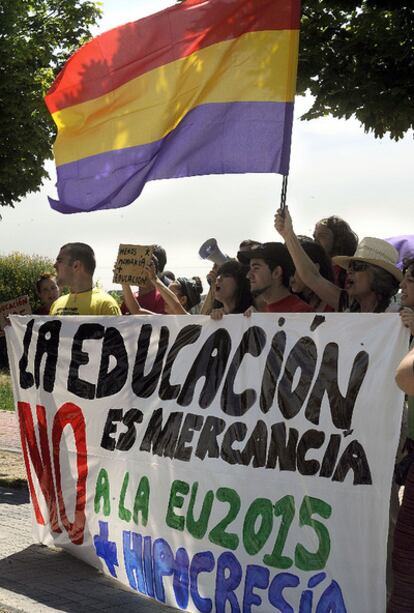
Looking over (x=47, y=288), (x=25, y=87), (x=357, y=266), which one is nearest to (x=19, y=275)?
(x=25, y=87)

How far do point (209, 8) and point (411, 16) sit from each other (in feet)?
6.26

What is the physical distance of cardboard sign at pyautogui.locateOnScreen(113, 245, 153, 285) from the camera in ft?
23.2

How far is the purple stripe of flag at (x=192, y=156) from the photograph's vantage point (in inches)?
241

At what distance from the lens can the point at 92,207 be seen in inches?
284

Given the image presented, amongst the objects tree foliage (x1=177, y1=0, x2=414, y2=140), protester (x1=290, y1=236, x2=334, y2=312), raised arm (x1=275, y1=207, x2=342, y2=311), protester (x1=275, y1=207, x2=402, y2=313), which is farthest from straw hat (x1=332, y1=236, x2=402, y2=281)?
tree foliage (x1=177, y1=0, x2=414, y2=140)

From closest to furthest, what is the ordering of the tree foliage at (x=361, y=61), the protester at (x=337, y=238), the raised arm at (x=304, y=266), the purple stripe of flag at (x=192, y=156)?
the raised arm at (x=304, y=266) < the purple stripe of flag at (x=192, y=156) < the protester at (x=337, y=238) < the tree foliage at (x=361, y=61)

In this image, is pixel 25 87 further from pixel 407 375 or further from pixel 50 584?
pixel 407 375

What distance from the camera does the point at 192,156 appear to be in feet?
21.7

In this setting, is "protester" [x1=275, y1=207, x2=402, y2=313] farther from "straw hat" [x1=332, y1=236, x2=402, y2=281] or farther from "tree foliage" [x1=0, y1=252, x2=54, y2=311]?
"tree foliage" [x1=0, y1=252, x2=54, y2=311]

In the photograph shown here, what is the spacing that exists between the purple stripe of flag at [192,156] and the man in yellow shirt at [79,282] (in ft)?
1.31

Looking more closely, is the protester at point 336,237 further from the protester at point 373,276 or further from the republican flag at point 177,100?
the protester at point 373,276

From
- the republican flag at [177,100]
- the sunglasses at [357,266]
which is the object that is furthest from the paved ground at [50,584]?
the republican flag at [177,100]

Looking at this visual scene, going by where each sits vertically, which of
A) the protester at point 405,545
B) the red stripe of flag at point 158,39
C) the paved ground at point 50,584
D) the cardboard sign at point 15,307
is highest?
the red stripe of flag at point 158,39

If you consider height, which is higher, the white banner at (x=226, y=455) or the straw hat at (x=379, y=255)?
the straw hat at (x=379, y=255)
